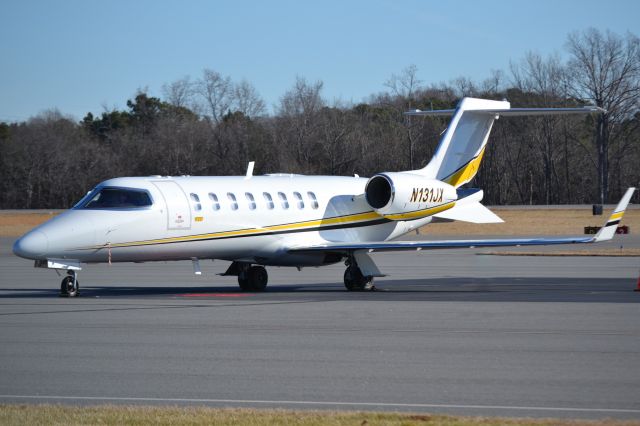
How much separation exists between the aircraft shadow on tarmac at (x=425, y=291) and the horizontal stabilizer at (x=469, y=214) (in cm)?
150

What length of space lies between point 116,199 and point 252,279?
3656 millimetres

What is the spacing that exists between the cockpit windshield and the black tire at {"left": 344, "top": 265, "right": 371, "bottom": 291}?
4.61m

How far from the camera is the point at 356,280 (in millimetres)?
21438

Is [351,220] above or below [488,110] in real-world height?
below

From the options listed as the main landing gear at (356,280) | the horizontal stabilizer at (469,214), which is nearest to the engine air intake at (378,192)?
the horizontal stabilizer at (469,214)

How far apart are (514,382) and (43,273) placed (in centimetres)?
2053

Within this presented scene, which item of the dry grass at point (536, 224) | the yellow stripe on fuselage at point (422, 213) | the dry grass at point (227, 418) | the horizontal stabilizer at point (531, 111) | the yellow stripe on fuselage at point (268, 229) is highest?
the horizontal stabilizer at point (531, 111)

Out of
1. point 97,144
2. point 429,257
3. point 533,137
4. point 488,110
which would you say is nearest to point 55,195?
point 97,144

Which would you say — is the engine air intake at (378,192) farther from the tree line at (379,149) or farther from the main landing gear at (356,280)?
the tree line at (379,149)

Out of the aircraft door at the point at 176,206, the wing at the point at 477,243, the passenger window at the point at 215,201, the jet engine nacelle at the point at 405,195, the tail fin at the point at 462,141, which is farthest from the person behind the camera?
the tail fin at the point at 462,141

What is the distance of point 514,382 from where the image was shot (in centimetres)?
968

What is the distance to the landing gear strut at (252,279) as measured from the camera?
2183cm

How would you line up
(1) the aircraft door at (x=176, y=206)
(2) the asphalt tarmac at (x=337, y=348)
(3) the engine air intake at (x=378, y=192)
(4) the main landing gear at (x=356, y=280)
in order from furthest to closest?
(3) the engine air intake at (x=378, y=192), (4) the main landing gear at (x=356, y=280), (1) the aircraft door at (x=176, y=206), (2) the asphalt tarmac at (x=337, y=348)

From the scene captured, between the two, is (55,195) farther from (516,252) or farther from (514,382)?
(514,382)
